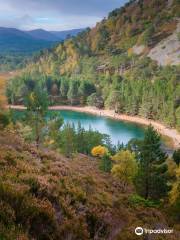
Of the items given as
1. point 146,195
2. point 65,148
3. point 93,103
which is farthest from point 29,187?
point 93,103

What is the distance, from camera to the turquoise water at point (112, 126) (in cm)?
10156

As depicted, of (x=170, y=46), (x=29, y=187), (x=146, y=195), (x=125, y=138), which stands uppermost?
(x=170, y=46)

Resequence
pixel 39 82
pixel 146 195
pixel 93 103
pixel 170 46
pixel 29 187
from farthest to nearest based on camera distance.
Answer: pixel 170 46, pixel 39 82, pixel 93 103, pixel 146 195, pixel 29 187

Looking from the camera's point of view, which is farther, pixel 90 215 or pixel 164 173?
pixel 164 173

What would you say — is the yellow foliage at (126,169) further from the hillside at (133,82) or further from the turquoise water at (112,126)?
the hillside at (133,82)

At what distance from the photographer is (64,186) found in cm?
1593

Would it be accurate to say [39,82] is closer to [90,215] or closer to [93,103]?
[93,103]

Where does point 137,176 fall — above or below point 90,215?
below

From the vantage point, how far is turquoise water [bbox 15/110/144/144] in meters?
101

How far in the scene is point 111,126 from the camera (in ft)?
378

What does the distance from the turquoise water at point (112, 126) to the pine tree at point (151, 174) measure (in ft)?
187

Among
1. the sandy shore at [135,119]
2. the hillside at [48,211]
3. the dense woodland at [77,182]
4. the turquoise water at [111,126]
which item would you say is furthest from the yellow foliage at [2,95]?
the sandy shore at [135,119]

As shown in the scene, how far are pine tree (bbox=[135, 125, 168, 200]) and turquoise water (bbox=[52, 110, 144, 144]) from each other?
187 feet

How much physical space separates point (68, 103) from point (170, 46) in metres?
63.1
